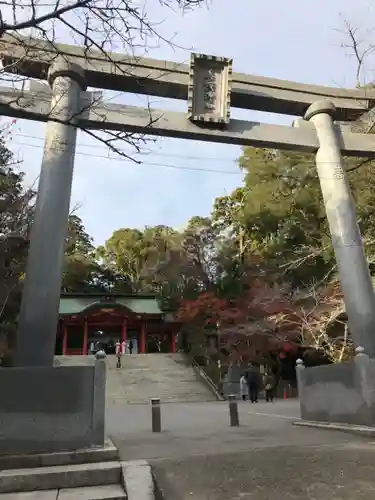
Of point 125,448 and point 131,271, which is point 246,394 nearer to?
point 125,448

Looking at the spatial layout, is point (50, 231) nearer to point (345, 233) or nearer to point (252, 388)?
point (345, 233)

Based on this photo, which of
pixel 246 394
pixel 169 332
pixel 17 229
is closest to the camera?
pixel 17 229

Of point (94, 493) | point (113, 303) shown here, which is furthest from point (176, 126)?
point (113, 303)

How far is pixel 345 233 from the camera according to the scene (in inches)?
393

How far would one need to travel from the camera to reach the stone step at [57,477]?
4.79m

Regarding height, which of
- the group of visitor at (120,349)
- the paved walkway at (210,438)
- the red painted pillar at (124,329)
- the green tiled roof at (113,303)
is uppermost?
the green tiled roof at (113,303)

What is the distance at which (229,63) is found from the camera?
10.6 meters

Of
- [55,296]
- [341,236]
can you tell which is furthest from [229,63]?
[55,296]

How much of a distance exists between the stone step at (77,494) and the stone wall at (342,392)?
4676 mm

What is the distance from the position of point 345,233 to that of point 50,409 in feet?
23.7

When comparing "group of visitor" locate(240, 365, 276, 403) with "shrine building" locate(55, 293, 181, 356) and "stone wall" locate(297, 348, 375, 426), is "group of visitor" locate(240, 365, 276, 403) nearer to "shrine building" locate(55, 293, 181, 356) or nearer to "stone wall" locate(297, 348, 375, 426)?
"stone wall" locate(297, 348, 375, 426)

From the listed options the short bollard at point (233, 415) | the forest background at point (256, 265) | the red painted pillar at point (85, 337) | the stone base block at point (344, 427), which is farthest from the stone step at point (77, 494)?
the red painted pillar at point (85, 337)

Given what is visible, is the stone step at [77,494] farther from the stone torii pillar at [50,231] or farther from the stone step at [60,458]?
the stone torii pillar at [50,231]

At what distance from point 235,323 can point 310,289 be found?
5023mm
